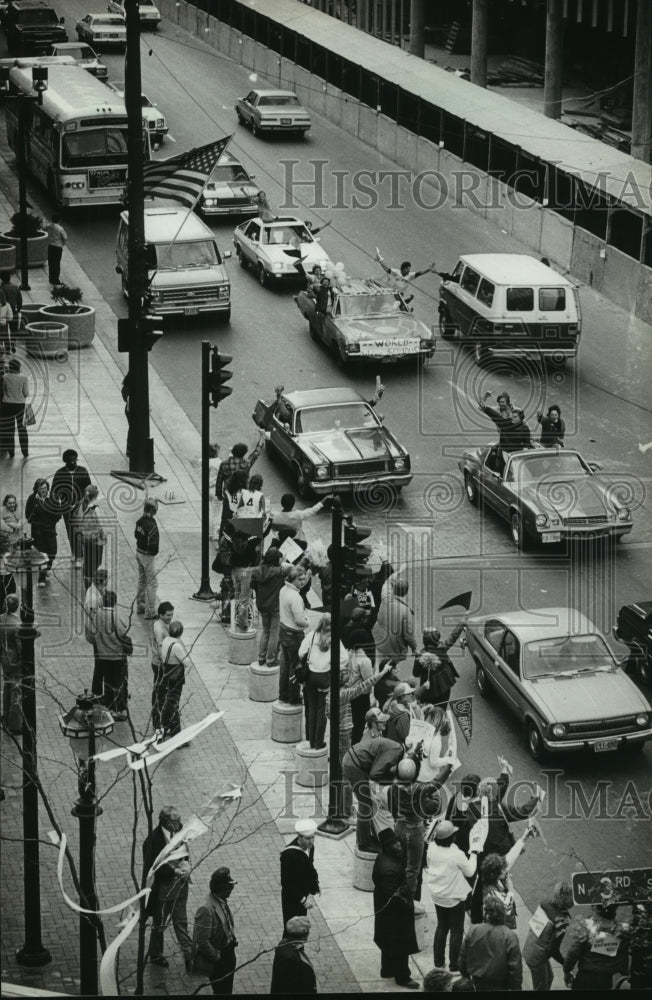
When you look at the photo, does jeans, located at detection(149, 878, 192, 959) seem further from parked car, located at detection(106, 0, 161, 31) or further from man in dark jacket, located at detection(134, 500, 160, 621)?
parked car, located at detection(106, 0, 161, 31)

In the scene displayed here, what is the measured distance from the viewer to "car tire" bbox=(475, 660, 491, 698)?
18984 millimetres

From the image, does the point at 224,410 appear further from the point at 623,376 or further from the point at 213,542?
the point at 623,376

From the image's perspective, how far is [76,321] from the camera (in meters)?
Result: 31.1

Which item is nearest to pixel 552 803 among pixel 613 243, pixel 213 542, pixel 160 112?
pixel 213 542

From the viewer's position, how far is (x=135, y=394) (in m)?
25.0

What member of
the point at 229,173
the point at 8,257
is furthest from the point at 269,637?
the point at 229,173

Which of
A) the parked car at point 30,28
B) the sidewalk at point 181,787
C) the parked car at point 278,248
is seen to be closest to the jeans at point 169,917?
the sidewalk at point 181,787

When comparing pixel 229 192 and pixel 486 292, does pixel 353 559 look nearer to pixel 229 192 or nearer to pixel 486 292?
pixel 486 292

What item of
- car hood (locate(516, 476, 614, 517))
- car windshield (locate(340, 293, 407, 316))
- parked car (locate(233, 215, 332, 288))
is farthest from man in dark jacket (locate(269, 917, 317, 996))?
parked car (locate(233, 215, 332, 288))

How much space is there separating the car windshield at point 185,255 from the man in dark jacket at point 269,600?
14354 mm

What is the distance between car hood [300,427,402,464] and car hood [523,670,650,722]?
7.49 metres

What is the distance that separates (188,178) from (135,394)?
11.2 feet

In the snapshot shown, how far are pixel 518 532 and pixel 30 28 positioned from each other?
3934 cm

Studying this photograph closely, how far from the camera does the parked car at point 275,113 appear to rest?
1818 inches
